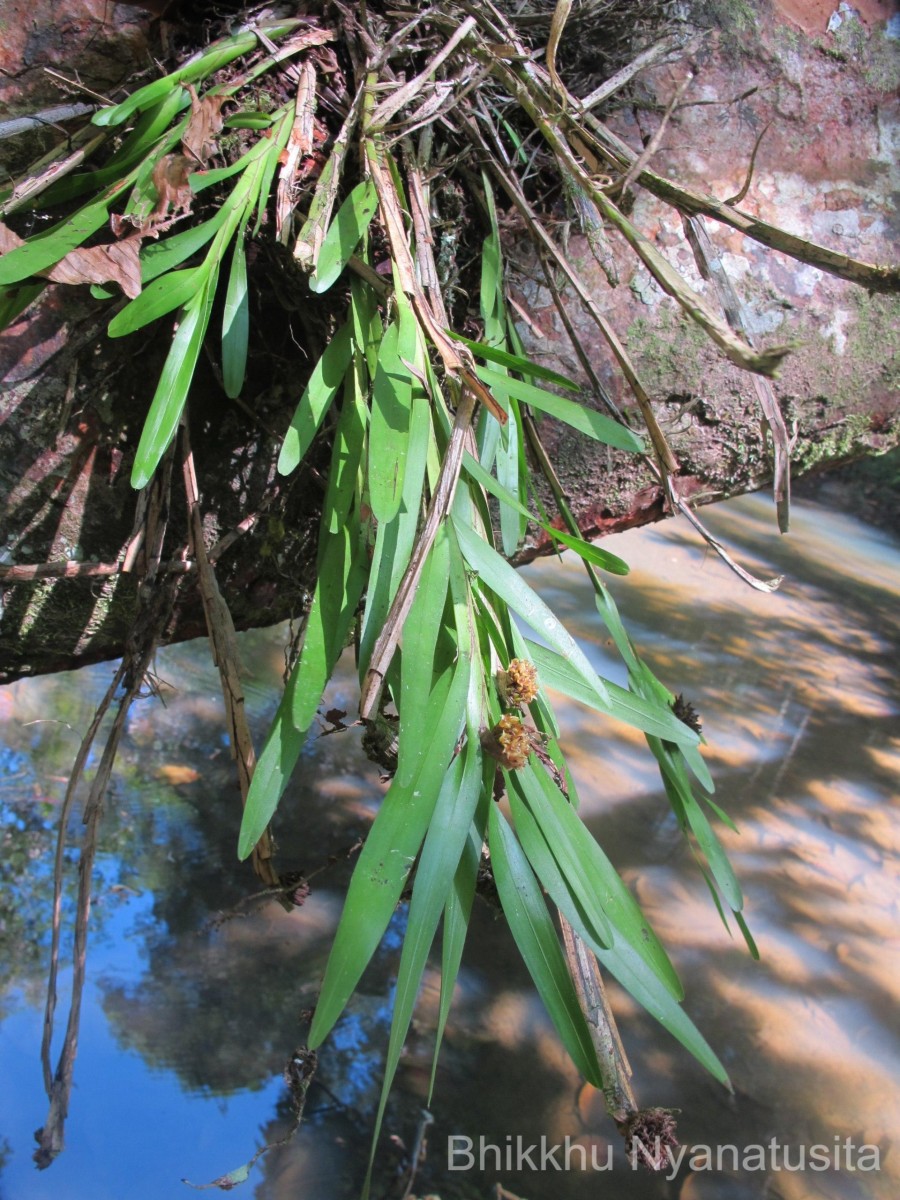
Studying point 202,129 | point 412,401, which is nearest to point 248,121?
point 202,129

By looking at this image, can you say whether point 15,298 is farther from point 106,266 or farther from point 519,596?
point 519,596

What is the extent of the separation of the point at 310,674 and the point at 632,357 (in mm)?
479

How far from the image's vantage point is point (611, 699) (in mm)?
514

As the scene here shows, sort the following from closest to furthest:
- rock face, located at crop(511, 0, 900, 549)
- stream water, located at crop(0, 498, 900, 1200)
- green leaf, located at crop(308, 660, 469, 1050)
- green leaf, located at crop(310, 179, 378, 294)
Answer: green leaf, located at crop(308, 660, 469, 1050), green leaf, located at crop(310, 179, 378, 294), rock face, located at crop(511, 0, 900, 549), stream water, located at crop(0, 498, 900, 1200)

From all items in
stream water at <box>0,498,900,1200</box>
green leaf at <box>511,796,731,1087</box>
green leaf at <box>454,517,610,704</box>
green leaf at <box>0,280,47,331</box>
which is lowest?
stream water at <box>0,498,900,1200</box>

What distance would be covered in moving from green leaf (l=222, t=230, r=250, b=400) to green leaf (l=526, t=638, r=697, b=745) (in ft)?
0.82

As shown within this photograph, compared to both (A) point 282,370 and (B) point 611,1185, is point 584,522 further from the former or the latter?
(B) point 611,1185

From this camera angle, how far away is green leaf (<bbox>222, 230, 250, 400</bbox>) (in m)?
0.55

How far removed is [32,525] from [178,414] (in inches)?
6.5

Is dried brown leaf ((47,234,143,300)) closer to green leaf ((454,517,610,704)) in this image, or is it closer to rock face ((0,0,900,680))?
rock face ((0,0,900,680))

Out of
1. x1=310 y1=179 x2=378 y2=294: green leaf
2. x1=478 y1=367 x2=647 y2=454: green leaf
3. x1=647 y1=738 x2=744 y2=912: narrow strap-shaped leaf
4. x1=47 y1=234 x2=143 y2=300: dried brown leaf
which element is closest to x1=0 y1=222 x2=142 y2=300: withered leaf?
x1=47 y1=234 x2=143 y2=300: dried brown leaf

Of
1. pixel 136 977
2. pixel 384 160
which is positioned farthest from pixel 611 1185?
pixel 384 160

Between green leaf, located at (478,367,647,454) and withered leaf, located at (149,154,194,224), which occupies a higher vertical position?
withered leaf, located at (149,154,194,224)

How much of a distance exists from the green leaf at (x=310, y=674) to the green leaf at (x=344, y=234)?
151 mm
